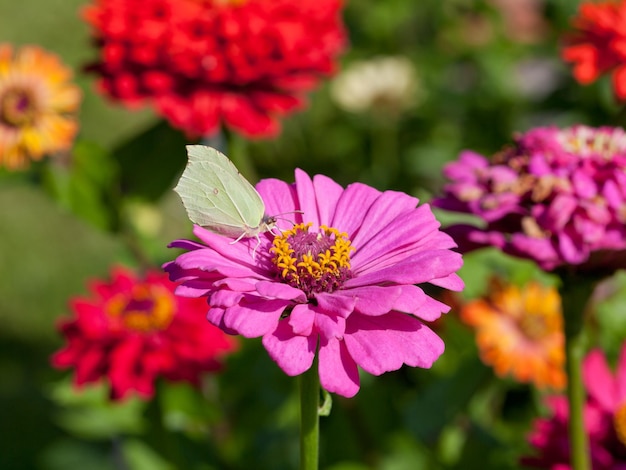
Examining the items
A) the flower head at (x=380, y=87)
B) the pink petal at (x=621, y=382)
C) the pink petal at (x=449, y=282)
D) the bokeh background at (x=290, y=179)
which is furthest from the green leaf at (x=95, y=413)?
the flower head at (x=380, y=87)

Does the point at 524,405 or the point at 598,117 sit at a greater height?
the point at 598,117

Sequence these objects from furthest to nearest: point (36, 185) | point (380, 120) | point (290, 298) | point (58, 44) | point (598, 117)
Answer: point (58, 44)
point (380, 120)
point (598, 117)
point (36, 185)
point (290, 298)

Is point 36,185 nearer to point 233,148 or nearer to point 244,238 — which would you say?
point 233,148

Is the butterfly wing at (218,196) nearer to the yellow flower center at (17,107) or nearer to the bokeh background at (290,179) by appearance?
the bokeh background at (290,179)

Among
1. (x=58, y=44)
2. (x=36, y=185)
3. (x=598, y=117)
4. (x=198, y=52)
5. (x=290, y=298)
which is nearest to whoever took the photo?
(x=290, y=298)

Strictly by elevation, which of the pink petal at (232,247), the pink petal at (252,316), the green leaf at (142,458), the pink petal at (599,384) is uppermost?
the pink petal at (232,247)

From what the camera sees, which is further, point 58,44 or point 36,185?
point 58,44

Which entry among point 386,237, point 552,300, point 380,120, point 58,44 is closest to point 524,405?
point 552,300

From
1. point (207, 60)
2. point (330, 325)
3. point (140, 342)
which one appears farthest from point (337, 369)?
point (207, 60)
